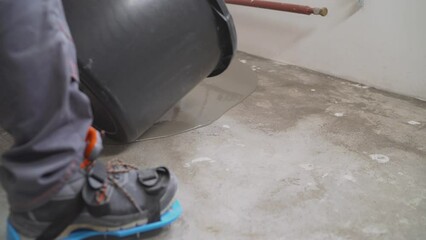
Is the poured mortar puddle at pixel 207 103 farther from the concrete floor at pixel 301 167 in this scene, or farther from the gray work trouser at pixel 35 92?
the gray work trouser at pixel 35 92

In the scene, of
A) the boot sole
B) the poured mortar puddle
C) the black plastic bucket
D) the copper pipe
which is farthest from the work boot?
the copper pipe

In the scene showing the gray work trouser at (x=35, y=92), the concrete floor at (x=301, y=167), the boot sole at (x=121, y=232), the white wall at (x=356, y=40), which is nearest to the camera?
the gray work trouser at (x=35, y=92)

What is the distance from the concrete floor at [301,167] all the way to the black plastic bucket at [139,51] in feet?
0.46

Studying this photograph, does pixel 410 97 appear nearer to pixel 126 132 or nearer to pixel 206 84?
pixel 206 84

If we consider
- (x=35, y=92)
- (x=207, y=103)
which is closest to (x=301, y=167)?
(x=207, y=103)

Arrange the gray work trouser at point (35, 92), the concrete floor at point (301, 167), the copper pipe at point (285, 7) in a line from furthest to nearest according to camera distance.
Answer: the copper pipe at point (285, 7) → the concrete floor at point (301, 167) → the gray work trouser at point (35, 92)

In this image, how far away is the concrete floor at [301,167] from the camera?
72 centimetres

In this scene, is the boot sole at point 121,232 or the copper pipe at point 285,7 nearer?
the boot sole at point 121,232

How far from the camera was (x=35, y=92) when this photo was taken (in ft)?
1.65

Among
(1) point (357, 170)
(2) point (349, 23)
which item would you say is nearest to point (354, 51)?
(2) point (349, 23)

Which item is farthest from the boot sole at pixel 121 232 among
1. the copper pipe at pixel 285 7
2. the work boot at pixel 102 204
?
the copper pipe at pixel 285 7

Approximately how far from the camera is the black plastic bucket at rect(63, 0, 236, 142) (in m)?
0.76

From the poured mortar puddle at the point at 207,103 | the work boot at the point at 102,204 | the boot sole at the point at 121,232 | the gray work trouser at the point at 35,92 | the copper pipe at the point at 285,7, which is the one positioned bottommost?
the poured mortar puddle at the point at 207,103

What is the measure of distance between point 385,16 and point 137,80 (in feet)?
3.16
